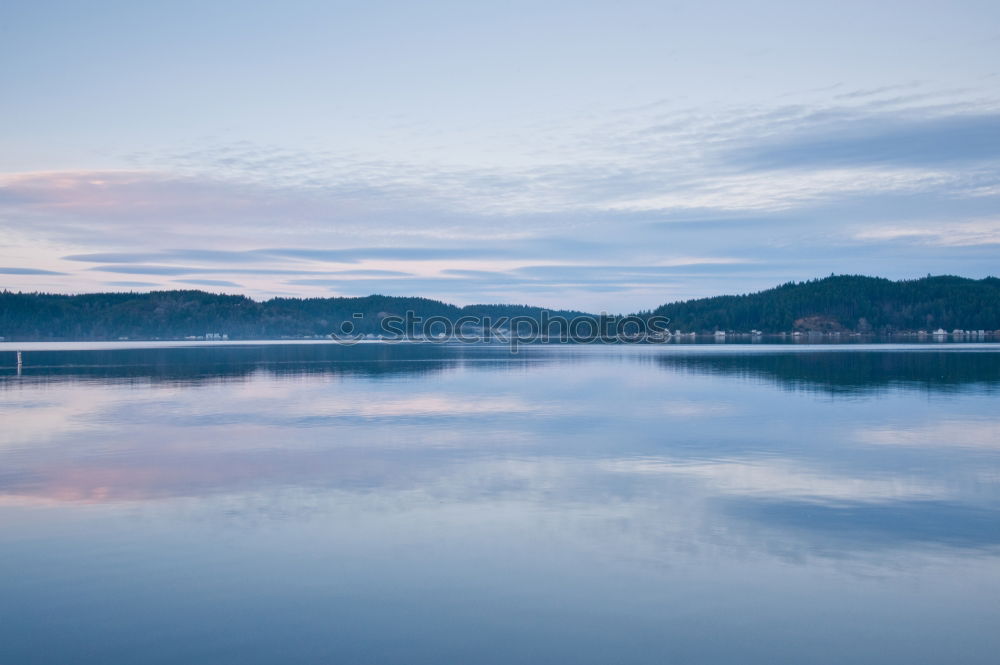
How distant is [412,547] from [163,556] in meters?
3.07

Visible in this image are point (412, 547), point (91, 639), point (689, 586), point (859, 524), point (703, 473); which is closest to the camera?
point (91, 639)

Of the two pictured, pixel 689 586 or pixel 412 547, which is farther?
pixel 412 547

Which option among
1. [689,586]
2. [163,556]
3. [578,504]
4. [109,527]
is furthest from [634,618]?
[109,527]

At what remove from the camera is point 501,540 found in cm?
1057

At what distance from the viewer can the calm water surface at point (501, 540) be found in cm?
740

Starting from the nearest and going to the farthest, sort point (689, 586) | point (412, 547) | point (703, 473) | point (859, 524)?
1. point (689, 586)
2. point (412, 547)
3. point (859, 524)
4. point (703, 473)

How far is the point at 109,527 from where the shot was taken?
11266 mm

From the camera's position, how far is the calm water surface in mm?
7398

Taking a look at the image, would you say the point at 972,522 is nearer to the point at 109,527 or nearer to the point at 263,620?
the point at 263,620

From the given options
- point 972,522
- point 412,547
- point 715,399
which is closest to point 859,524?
point 972,522

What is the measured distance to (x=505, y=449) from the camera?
1819 centimetres

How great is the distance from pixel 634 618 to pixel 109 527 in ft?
25.1

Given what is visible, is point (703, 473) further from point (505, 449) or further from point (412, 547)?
point (412, 547)

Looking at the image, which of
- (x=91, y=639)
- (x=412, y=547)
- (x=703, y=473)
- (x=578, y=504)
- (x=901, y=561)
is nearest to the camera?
(x=91, y=639)
